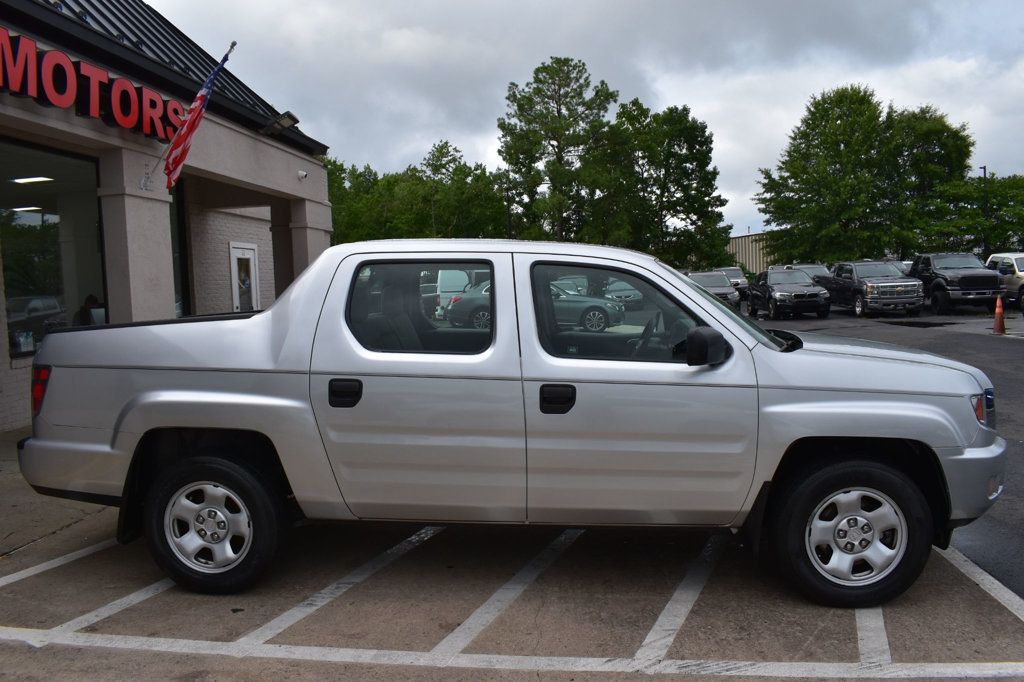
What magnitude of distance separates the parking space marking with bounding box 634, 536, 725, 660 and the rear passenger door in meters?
0.87

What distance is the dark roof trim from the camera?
8.07 m

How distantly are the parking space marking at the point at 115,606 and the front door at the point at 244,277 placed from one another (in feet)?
44.9

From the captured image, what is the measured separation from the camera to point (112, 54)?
368 inches

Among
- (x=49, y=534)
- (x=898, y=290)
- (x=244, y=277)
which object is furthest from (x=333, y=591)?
(x=898, y=290)

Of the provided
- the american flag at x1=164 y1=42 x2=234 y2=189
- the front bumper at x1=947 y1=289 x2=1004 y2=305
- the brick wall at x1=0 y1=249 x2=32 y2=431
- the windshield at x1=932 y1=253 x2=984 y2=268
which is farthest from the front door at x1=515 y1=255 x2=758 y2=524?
the windshield at x1=932 y1=253 x2=984 y2=268

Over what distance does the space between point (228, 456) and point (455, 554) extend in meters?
1.49

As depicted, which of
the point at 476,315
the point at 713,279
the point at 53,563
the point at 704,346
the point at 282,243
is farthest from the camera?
the point at 713,279

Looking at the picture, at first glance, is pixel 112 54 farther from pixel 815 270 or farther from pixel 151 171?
pixel 815 270

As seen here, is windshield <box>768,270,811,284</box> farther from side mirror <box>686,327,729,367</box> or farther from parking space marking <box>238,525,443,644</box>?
side mirror <box>686,327,729,367</box>

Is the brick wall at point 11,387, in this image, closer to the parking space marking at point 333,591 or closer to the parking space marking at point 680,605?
the parking space marking at point 333,591

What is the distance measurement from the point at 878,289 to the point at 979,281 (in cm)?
292

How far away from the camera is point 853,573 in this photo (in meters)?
4.18

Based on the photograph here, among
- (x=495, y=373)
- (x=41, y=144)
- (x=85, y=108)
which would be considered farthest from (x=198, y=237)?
(x=495, y=373)

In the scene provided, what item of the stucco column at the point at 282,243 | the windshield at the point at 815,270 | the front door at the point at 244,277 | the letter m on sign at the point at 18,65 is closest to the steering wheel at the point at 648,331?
the letter m on sign at the point at 18,65
